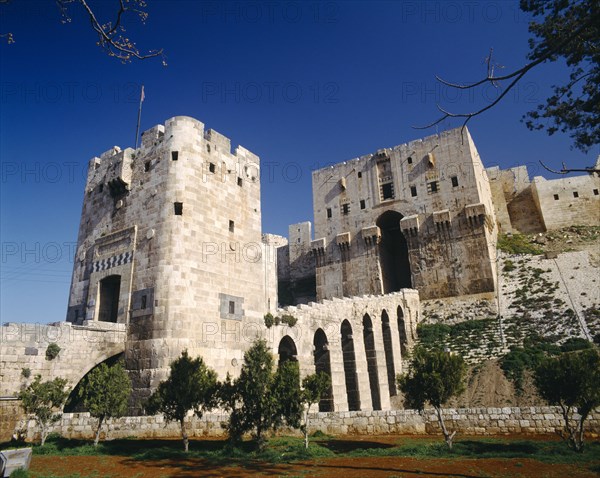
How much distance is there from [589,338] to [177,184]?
2666 cm

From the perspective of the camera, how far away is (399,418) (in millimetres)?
15812

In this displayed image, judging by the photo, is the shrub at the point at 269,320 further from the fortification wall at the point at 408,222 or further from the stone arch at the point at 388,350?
the fortification wall at the point at 408,222

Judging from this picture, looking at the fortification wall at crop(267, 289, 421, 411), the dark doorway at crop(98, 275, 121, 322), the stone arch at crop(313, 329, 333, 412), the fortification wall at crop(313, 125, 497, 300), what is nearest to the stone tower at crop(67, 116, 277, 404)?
the dark doorway at crop(98, 275, 121, 322)

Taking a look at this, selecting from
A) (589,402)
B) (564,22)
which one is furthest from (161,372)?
(564,22)

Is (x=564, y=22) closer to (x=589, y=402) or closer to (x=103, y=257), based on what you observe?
(x=589, y=402)

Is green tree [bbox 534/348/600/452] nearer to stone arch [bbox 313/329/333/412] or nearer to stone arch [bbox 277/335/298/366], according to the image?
stone arch [bbox 277/335/298/366]

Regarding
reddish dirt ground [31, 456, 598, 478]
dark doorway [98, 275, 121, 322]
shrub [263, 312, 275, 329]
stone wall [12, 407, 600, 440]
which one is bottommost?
reddish dirt ground [31, 456, 598, 478]

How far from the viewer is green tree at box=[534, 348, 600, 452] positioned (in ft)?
40.8

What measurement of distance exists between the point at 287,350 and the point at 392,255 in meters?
28.8

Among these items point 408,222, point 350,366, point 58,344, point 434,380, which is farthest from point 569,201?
point 58,344

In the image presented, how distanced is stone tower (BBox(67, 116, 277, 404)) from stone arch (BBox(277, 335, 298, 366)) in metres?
1.65

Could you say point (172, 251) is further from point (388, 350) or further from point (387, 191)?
point (387, 191)

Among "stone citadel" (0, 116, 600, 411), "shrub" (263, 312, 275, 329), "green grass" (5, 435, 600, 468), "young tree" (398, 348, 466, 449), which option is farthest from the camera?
"shrub" (263, 312, 275, 329)

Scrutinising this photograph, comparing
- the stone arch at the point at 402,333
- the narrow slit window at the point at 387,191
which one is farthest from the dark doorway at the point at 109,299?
the narrow slit window at the point at 387,191
